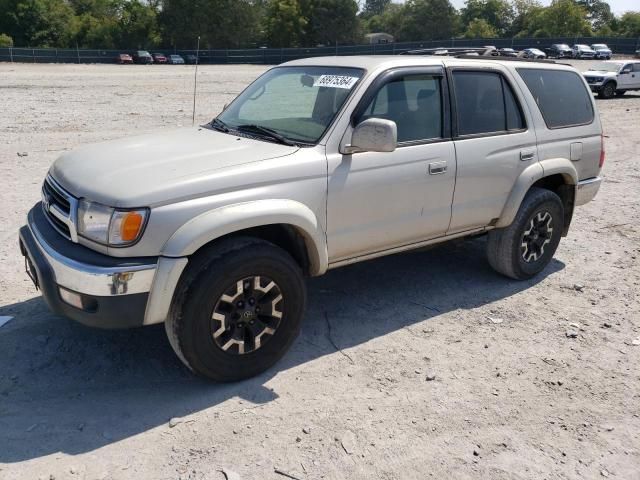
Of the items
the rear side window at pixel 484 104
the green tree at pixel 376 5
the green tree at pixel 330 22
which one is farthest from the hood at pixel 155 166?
the green tree at pixel 376 5

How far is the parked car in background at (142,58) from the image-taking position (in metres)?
55.9

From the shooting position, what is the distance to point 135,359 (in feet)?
13.2

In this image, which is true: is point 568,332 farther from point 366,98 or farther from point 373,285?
point 366,98

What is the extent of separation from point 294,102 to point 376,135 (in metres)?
0.97

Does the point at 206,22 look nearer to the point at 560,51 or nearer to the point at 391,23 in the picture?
the point at 560,51

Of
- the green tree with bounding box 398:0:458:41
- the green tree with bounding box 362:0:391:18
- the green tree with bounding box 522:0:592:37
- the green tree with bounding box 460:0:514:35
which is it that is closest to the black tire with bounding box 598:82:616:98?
the green tree with bounding box 398:0:458:41

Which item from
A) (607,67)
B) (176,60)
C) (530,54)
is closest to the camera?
(530,54)

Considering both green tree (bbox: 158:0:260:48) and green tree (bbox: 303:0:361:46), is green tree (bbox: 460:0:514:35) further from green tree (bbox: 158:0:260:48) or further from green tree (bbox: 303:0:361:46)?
green tree (bbox: 158:0:260:48)

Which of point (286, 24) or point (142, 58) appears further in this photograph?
point (286, 24)

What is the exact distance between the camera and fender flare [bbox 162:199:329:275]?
3.32 meters

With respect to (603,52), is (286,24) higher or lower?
higher

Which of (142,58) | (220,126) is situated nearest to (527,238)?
(220,126)

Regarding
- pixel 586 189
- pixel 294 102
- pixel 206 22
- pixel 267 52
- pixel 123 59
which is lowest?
pixel 586 189

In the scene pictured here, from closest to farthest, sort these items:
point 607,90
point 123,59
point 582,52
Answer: point 607,90 < point 123,59 < point 582,52
